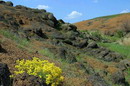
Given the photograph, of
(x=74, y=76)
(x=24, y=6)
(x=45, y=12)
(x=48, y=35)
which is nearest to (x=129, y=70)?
(x=48, y=35)

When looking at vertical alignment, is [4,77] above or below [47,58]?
above

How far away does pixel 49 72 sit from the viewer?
5.76 meters

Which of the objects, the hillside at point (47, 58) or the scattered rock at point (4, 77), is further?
the hillside at point (47, 58)

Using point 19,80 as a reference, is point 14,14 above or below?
above

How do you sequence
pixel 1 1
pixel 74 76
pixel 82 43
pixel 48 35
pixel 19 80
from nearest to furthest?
pixel 19 80 → pixel 74 76 → pixel 48 35 → pixel 82 43 → pixel 1 1

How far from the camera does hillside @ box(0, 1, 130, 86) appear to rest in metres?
5.71

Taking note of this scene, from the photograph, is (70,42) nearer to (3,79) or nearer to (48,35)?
(48,35)

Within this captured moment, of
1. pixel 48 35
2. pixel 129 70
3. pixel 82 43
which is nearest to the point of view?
pixel 129 70

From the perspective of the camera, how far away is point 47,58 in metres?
10.2

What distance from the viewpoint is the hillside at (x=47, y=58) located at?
571cm

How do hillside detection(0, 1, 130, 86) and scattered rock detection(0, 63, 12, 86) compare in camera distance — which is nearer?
scattered rock detection(0, 63, 12, 86)

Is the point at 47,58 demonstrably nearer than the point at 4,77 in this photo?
No

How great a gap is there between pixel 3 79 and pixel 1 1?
67.8 feet

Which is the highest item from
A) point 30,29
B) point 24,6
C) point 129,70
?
point 24,6
